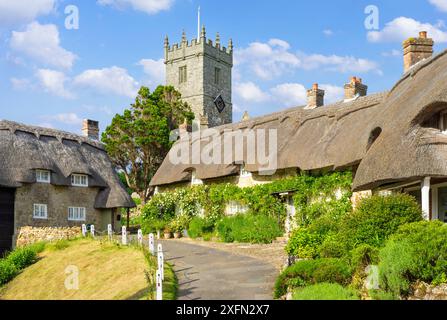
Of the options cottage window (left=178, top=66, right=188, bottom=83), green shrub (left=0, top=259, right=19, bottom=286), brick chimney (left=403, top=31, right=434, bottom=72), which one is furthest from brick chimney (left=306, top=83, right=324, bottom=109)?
cottage window (left=178, top=66, right=188, bottom=83)

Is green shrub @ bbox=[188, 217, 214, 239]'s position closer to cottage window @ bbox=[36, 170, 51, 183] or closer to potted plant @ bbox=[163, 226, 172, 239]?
potted plant @ bbox=[163, 226, 172, 239]

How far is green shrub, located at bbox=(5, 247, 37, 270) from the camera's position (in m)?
22.9

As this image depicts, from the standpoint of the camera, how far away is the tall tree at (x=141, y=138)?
4216 cm

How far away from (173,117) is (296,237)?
30.5m

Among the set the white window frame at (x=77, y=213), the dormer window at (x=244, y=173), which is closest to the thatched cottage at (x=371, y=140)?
the dormer window at (x=244, y=173)

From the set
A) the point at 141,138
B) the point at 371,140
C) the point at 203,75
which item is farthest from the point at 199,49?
the point at 371,140

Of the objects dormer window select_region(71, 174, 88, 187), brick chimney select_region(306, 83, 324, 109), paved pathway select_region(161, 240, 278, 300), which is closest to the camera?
paved pathway select_region(161, 240, 278, 300)

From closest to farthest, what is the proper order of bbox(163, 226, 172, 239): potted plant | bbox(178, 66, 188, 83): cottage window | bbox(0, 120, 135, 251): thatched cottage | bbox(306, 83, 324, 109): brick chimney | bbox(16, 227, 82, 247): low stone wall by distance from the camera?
bbox(306, 83, 324, 109): brick chimney → bbox(16, 227, 82, 247): low stone wall → bbox(0, 120, 135, 251): thatched cottage → bbox(163, 226, 172, 239): potted plant → bbox(178, 66, 188, 83): cottage window

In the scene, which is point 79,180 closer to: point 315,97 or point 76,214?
point 76,214

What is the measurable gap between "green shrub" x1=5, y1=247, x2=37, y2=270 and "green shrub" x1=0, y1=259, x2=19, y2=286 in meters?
0.38

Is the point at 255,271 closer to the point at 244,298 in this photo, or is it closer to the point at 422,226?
the point at 244,298

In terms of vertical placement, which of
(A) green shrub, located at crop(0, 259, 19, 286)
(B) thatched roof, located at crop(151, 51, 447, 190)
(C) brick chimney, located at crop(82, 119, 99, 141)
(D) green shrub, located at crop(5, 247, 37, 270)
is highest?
(C) brick chimney, located at crop(82, 119, 99, 141)

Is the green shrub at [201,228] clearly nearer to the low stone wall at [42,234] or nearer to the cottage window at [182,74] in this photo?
the low stone wall at [42,234]
